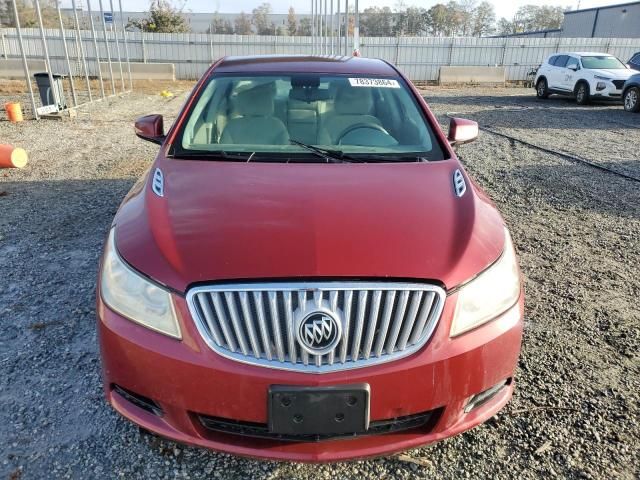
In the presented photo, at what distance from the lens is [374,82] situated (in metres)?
3.35

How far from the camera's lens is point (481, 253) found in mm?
1979

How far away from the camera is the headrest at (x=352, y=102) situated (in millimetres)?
3332

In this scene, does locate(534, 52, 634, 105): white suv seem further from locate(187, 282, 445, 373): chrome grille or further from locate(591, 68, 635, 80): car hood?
locate(187, 282, 445, 373): chrome grille

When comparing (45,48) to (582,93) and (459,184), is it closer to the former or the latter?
(459,184)

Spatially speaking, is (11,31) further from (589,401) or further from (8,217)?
(589,401)

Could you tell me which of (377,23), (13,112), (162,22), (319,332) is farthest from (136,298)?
(377,23)

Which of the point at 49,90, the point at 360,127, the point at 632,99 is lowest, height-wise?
Result: the point at 632,99

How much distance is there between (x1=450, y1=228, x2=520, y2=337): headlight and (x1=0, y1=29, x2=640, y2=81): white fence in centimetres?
2432

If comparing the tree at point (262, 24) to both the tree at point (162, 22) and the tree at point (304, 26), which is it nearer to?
the tree at point (304, 26)

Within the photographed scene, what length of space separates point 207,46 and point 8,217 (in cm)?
2173

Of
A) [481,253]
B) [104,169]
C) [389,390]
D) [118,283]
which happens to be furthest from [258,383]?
[104,169]

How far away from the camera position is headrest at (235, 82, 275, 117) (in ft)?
10.8

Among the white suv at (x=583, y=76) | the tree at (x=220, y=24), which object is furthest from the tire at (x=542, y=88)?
the tree at (x=220, y=24)

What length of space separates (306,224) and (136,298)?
708 millimetres
